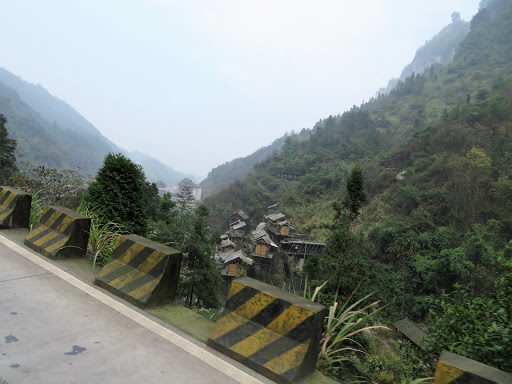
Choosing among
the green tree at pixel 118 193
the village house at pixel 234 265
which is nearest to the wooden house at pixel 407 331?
the village house at pixel 234 265

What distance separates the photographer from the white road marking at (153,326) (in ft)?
5.14

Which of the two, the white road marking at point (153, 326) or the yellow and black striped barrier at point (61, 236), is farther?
the yellow and black striped barrier at point (61, 236)

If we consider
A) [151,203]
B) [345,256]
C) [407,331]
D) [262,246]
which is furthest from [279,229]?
[345,256]

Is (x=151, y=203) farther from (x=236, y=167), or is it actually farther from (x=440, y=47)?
(x=440, y=47)

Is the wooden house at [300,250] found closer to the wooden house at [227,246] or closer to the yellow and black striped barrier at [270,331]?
the wooden house at [227,246]

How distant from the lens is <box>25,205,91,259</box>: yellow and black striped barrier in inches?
112

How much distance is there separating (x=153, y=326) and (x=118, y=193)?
2.35 metres

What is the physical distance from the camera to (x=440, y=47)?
11525 cm

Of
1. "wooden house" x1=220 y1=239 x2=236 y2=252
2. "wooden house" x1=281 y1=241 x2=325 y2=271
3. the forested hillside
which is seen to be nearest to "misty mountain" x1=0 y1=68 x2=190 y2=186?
"wooden house" x1=220 y1=239 x2=236 y2=252

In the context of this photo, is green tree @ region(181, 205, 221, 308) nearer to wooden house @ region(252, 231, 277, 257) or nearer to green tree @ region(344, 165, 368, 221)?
green tree @ region(344, 165, 368, 221)

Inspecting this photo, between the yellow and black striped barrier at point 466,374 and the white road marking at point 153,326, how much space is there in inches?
35.3

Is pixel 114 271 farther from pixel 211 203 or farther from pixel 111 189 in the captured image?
pixel 211 203

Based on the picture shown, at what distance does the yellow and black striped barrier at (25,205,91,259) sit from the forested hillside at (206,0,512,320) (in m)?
3.93

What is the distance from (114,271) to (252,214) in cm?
3961
